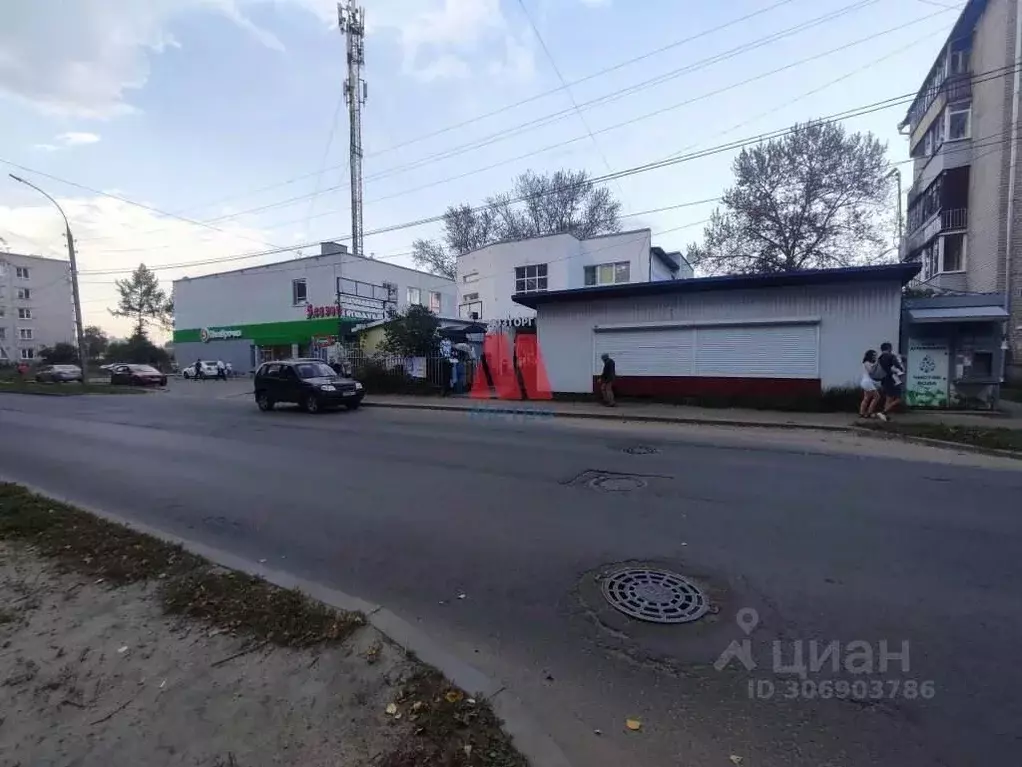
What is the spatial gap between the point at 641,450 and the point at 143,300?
80.5m

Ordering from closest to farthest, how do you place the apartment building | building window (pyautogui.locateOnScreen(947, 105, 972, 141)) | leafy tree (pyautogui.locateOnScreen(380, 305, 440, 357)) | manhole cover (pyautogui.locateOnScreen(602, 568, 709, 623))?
manhole cover (pyautogui.locateOnScreen(602, 568, 709, 623)) → leafy tree (pyautogui.locateOnScreen(380, 305, 440, 357)) → the apartment building → building window (pyautogui.locateOnScreen(947, 105, 972, 141))

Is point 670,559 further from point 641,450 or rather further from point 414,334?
point 414,334

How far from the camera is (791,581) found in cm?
399

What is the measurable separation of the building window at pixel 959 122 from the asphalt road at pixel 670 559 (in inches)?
1040

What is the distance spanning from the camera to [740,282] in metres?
14.8

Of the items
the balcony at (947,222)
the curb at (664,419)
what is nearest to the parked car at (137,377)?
the curb at (664,419)

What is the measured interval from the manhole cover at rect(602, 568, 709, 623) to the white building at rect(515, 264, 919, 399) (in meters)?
12.5

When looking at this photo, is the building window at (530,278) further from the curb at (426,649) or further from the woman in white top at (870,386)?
the curb at (426,649)

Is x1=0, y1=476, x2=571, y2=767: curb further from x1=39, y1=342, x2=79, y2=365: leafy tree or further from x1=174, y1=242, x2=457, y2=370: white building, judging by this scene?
x1=39, y1=342, x2=79, y2=365: leafy tree

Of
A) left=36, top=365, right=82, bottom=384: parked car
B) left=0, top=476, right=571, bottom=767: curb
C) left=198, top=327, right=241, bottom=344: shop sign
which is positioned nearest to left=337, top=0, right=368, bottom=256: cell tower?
left=198, top=327, right=241, bottom=344: shop sign

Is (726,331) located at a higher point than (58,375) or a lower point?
higher

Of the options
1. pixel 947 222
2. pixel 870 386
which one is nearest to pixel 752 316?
pixel 870 386

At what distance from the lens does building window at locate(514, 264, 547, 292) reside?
3158cm

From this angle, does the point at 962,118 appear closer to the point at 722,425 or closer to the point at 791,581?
the point at 722,425
